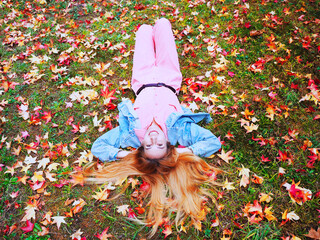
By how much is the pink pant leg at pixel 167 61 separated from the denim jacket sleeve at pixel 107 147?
1.22 m

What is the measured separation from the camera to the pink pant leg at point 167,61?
347 centimetres

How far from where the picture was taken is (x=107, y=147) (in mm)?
2986

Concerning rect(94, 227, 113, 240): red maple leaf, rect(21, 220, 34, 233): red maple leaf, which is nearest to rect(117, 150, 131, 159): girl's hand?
rect(94, 227, 113, 240): red maple leaf

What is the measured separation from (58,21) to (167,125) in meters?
4.48

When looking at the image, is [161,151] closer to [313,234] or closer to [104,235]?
[104,235]

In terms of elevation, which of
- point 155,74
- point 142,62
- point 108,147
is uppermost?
point 142,62

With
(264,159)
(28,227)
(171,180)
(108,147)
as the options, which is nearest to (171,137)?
(171,180)

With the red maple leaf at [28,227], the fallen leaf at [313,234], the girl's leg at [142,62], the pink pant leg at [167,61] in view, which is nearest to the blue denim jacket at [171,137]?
the girl's leg at [142,62]

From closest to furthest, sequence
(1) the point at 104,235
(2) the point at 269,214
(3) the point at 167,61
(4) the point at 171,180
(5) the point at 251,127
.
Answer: (2) the point at 269,214
(1) the point at 104,235
(4) the point at 171,180
(5) the point at 251,127
(3) the point at 167,61

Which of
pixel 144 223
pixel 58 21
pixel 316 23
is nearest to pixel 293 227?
pixel 144 223

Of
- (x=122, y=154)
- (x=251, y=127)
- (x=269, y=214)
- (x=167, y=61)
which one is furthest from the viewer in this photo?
(x=167, y=61)

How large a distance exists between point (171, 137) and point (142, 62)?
4.79ft

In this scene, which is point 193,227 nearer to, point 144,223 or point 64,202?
point 144,223

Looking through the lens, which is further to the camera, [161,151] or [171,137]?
[171,137]
